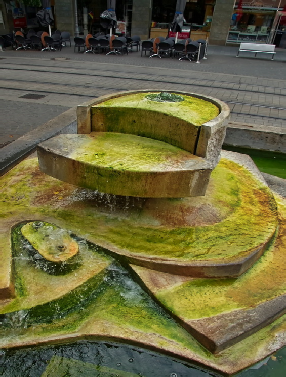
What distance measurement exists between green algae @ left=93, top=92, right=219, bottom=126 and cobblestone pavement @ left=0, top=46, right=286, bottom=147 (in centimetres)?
267

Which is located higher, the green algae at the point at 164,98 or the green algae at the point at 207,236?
the green algae at the point at 164,98

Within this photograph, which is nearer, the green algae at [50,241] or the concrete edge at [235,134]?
the green algae at [50,241]

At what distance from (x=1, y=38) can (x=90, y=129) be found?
15.5 m

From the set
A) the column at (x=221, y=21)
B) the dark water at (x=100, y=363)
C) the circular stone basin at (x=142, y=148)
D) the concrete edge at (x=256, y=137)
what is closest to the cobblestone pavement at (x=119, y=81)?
the concrete edge at (x=256, y=137)

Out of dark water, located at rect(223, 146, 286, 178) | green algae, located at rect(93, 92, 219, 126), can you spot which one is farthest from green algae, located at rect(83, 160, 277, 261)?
dark water, located at rect(223, 146, 286, 178)

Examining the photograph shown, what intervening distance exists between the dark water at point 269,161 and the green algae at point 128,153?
3179mm

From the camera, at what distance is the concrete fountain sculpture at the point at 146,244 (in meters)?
2.95

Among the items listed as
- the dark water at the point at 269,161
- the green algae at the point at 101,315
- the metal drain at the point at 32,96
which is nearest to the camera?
the green algae at the point at 101,315

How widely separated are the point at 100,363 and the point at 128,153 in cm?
228

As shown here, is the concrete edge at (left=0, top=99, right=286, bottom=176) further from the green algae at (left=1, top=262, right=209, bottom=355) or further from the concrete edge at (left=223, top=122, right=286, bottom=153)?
the green algae at (left=1, top=262, right=209, bottom=355)

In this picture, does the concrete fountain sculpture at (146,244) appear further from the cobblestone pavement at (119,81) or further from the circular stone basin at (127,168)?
the cobblestone pavement at (119,81)

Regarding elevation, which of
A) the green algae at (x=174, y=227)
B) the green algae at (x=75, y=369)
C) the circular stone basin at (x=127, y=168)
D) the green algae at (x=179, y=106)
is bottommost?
the green algae at (x=75, y=369)

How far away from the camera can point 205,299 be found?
3.19 meters

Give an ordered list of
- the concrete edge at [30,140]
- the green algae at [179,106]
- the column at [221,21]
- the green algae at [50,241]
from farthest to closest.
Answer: the column at [221,21] < the concrete edge at [30,140] < the green algae at [179,106] < the green algae at [50,241]
